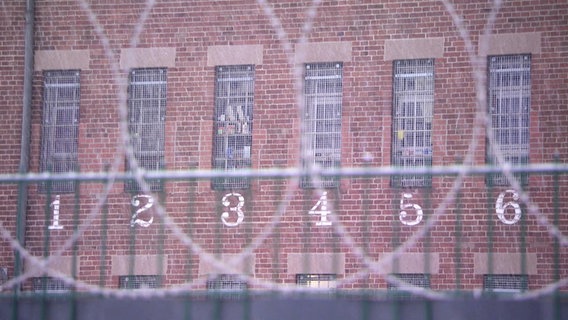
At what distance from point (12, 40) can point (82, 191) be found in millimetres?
2516

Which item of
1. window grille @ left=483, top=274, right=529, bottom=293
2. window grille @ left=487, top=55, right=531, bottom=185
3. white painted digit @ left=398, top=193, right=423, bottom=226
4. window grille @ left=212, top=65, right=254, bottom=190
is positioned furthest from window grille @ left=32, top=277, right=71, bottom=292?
window grille @ left=487, top=55, right=531, bottom=185

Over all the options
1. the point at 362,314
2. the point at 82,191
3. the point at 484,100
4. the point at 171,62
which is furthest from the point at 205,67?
the point at 362,314

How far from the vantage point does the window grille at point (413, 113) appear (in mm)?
14633

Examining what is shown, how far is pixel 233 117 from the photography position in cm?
1527

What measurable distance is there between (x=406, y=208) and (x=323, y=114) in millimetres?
1740

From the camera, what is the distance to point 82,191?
15164 millimetres

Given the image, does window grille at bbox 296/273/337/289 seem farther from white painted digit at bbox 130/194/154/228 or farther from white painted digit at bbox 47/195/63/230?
white painted digit at bbox 47/195/63/230

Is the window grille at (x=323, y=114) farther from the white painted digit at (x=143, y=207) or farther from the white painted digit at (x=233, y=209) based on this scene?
the white painted digit at (x=143, y=207)

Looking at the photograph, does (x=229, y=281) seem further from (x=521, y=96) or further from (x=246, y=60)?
(x=521, y=96)

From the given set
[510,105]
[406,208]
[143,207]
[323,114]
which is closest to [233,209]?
[143,207]

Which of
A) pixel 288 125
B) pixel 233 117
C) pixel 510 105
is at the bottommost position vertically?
pixel 288 125

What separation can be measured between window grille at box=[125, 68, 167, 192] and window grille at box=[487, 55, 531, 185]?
445 cm

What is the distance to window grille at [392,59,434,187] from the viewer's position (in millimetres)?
14633

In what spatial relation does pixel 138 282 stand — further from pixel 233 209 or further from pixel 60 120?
pixel 60 120
